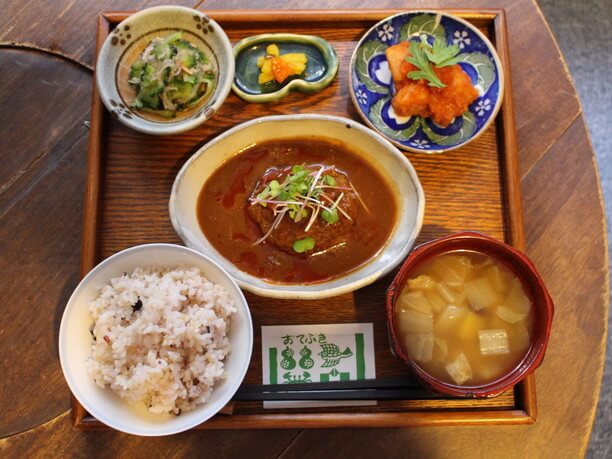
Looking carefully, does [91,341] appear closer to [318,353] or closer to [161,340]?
[161,340]

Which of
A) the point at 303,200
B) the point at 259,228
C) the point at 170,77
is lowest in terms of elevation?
the point at 259,228

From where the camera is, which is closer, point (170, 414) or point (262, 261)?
point (170, 414)

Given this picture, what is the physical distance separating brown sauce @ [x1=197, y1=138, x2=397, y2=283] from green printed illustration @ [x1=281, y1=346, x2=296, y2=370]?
0.32 meters

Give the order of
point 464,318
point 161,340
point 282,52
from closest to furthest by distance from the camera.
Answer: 1. point 161,340
2. point 464,318
3. point 282,52

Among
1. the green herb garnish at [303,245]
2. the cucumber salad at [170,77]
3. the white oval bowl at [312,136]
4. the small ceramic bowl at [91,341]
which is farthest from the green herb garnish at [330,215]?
the cucumber salad at [170,77]

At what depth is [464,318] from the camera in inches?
94.3

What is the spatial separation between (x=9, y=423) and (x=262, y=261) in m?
1.36

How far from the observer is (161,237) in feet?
8.74

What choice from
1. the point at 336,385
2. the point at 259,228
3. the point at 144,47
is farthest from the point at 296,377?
the point at 144,47

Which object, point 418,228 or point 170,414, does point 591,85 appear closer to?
point 418,228

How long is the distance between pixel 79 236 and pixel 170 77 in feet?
2.90

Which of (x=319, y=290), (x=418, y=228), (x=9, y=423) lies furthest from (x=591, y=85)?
(x=9, y=423)

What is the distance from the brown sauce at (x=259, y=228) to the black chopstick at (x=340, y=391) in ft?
1.59

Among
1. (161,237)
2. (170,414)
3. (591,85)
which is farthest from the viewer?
(591,85)
